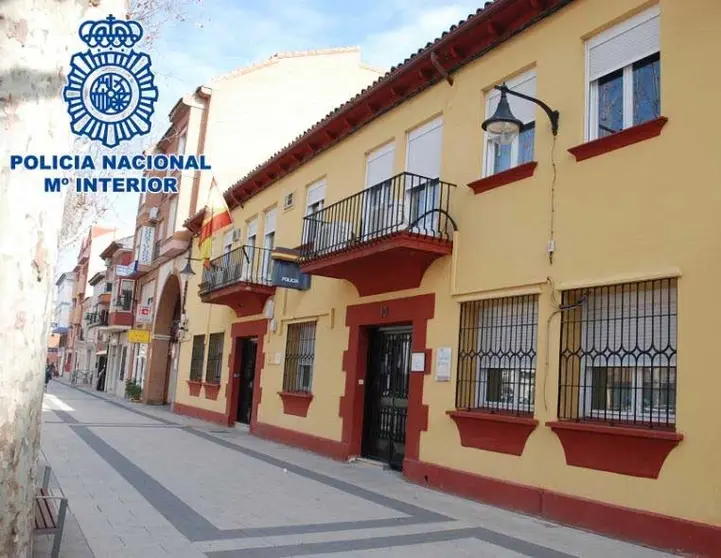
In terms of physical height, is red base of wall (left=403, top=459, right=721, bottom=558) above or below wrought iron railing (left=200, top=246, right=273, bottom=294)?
below

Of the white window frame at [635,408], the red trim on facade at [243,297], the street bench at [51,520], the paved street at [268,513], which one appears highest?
the red trim on facade at [243,297]

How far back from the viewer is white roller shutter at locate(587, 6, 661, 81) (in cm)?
685

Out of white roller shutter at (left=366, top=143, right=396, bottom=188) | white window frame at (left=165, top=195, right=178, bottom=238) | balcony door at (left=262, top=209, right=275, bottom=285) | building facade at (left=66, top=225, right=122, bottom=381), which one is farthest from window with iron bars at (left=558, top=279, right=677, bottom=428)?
building facade at (left=66, top=225, right=122, bottom=381)

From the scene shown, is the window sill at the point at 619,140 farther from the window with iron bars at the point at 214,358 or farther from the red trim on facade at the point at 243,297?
the window with iron bars at the point at 214,358

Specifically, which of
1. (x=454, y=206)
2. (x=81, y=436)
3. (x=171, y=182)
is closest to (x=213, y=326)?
(x=81, y=436)

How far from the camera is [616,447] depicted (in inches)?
253

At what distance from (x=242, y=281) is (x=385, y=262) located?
5649mm

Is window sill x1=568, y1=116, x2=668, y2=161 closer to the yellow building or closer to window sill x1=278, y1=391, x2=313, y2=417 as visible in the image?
the yellow building

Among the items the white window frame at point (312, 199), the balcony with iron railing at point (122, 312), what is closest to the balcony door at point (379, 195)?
the white window frame at point (312, 199)

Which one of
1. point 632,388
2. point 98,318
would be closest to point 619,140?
point 632,388

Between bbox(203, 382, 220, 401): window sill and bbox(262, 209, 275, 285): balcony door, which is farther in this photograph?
bbox(203, 382, 220, 401): window sill

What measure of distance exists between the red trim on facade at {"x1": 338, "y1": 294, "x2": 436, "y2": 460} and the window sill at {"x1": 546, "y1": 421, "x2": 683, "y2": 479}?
266 centimetres

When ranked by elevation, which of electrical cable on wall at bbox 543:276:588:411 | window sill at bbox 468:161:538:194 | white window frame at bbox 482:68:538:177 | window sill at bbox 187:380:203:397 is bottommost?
window sill at bbox 187:380:203:397

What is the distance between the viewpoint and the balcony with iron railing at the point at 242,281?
48.4 ft
